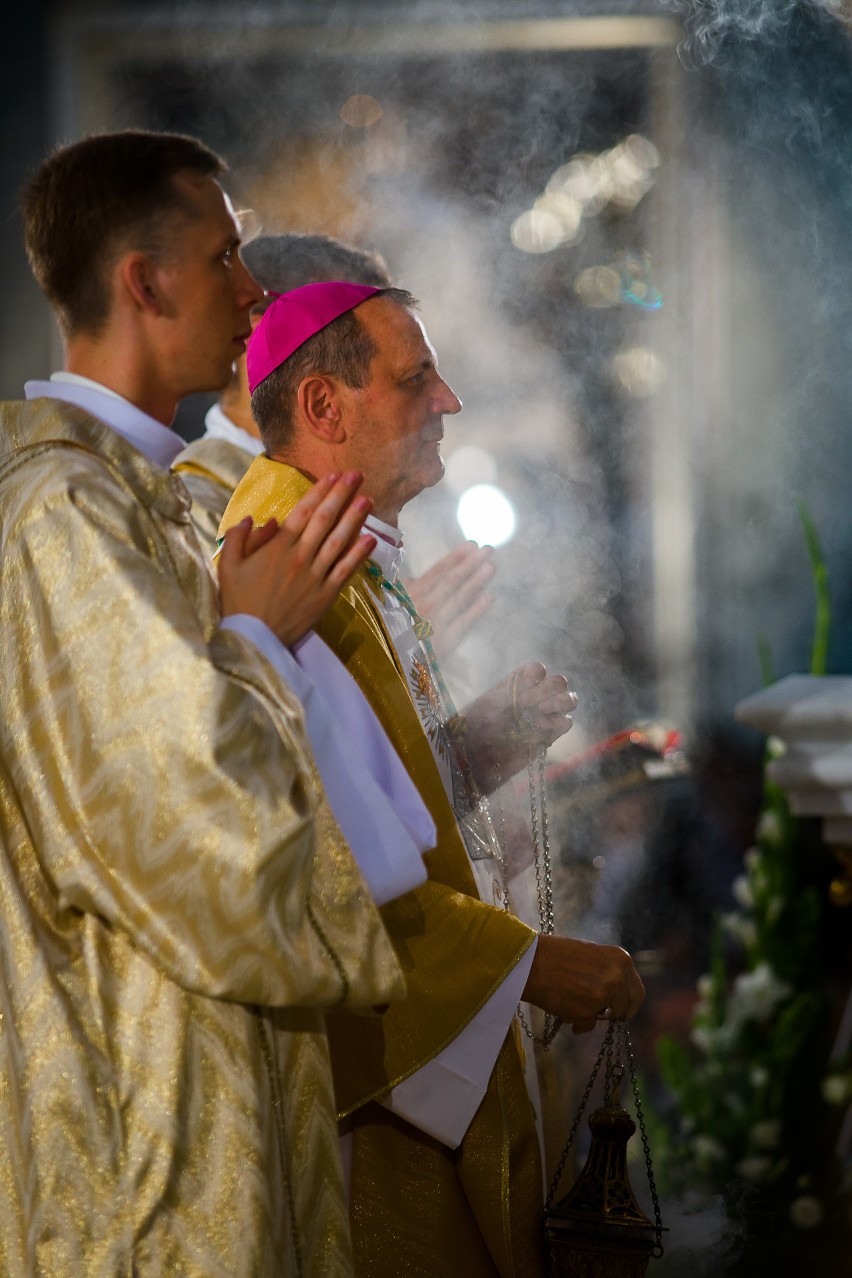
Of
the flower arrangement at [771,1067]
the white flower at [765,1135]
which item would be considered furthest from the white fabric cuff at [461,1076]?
the white flower at [765,1135]

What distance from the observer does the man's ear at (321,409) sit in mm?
2238

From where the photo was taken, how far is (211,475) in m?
3.19

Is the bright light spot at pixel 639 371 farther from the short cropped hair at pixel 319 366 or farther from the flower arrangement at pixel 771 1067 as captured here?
the short cropped hair at pixel 319 366

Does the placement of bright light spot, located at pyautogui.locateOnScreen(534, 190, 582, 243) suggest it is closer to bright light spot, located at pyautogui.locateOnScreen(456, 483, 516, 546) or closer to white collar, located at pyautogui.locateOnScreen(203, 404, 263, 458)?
bright light spot, located at pyautogui.locateOnScreen(456, 483, 516, 546)

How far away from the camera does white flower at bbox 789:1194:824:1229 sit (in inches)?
139

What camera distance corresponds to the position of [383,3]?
182 inches

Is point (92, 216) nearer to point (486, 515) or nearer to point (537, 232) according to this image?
point (486, 515)

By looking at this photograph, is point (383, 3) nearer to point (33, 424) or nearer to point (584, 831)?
point (584, 831)

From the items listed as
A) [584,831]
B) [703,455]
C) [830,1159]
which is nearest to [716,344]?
[703,455]

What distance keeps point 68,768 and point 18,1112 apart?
37 cm

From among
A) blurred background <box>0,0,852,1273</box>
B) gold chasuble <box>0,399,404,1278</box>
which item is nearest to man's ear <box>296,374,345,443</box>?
gold chasuble <box>0,399,404,1278</box>

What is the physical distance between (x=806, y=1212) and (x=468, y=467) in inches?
99.5

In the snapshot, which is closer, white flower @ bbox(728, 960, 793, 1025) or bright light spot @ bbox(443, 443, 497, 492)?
white flower @ bbox(728, 960, 793, 1025)

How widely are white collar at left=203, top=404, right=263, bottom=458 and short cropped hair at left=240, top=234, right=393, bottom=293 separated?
1.13 feet
